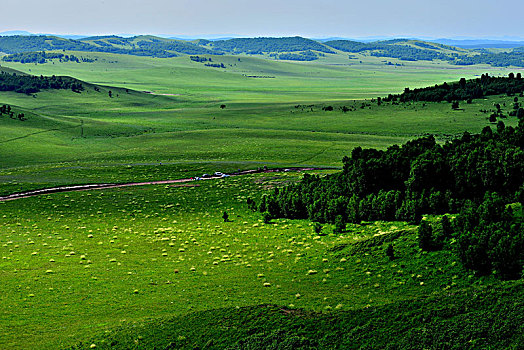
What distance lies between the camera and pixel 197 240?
58.9 meters

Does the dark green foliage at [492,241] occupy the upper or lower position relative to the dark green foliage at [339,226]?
upper

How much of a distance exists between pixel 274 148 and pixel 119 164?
3760 cm

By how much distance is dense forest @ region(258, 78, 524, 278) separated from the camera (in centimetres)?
3784

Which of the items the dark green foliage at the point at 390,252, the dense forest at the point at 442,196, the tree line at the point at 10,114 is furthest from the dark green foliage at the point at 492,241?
the tree line at the point at 10,114

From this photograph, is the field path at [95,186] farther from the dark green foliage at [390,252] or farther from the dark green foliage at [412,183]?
the dark green foliage at [390,252]

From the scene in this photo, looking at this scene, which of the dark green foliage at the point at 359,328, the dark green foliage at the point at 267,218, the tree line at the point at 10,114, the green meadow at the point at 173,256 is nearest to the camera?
the dark green foliage at the point at 359,328

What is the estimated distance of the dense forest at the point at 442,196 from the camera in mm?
37844

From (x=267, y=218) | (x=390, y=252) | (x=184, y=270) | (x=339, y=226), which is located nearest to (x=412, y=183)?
(x=339, y=226)

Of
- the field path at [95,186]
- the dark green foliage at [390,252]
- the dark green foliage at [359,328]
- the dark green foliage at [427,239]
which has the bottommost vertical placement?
the field path at [95,186]


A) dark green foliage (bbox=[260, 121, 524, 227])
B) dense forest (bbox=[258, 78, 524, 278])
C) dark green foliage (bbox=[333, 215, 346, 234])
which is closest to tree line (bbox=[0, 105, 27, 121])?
dense forest (bbox=[258, 78, 524, 278])

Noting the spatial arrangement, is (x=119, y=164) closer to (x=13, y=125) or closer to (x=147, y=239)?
(x=147, y=239)

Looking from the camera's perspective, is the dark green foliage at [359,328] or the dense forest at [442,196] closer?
the dark green foliage at [359,328]

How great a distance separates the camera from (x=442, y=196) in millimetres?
55969

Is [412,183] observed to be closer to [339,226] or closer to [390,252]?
[339,226]
